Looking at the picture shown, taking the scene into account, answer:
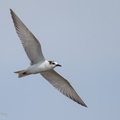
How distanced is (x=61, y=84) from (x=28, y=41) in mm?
3547

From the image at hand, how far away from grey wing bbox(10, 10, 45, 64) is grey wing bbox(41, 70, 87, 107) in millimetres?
1790

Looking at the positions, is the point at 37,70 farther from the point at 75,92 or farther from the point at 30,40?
the point at 75,92

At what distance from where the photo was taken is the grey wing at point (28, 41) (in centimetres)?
2406

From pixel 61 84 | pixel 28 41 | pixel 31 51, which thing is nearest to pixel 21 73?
pixel 31 51

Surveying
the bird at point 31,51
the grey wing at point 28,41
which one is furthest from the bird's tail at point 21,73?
the grey wing at point 28,41

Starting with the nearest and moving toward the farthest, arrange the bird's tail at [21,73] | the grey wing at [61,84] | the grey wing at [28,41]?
the grey wing at [28,41], the bird's tail at [21,73], the grey wing at [61,84]

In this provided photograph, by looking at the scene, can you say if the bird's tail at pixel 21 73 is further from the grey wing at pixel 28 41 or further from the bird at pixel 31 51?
the grey wing at pixel 28 41

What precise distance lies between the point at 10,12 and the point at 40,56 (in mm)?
2417

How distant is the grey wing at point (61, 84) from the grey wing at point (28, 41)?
1790mm

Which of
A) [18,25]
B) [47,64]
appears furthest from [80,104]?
[18,25]

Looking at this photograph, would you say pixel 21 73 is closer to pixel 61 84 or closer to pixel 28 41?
pixel 28 41

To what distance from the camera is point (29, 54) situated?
24.5 meters

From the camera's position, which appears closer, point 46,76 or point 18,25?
point 18,25

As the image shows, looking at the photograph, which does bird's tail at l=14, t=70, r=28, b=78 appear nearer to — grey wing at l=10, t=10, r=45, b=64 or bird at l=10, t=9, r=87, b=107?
bird at l=10, t=9, r=87, b=107
